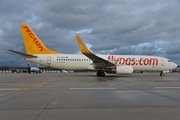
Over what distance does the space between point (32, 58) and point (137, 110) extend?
23.9 m

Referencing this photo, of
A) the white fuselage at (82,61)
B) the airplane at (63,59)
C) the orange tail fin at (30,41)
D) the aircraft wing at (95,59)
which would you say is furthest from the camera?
the orange tail fin at (30,41)

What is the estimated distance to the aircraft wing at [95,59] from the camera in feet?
81.2

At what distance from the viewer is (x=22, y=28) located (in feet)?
92.5

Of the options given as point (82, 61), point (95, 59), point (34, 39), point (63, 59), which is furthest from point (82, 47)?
point (34, 39)

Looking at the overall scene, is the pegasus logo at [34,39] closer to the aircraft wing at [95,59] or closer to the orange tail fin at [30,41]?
the orange tail fin at [30,41]

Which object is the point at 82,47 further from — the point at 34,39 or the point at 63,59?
the point at 34,39

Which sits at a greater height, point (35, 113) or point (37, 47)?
point (37, 47)

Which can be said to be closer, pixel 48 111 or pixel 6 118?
pixel 6 118

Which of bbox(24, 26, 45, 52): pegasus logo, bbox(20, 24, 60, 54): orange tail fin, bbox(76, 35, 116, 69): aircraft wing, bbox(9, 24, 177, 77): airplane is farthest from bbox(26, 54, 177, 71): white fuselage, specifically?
bbox(76, 35, 116, 69): aircraft wing

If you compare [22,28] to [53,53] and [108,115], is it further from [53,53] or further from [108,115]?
[108,115]

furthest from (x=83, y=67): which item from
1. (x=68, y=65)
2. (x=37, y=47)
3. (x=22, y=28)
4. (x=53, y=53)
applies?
(x=22, y=28)

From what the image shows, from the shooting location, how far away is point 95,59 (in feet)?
85.1

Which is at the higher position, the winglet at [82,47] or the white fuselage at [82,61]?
the winglet at [82,47]

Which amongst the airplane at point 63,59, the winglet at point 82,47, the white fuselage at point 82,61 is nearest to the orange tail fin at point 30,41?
the airplane at point 63,59
